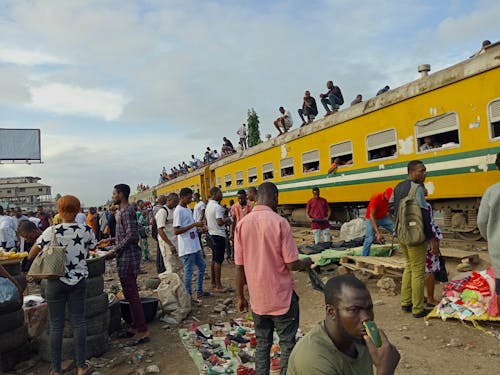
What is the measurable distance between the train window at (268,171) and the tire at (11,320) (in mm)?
10794

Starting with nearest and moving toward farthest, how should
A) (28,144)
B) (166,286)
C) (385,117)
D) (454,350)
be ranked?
1. (454,350)
2. (166,286)
3. (385,117)
4. (28,144)

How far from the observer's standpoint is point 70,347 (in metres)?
4.30

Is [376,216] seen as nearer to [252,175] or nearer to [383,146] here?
[383,146]

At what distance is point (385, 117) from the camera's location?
9219 mm

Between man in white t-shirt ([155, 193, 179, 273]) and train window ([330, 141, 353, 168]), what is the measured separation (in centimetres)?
534

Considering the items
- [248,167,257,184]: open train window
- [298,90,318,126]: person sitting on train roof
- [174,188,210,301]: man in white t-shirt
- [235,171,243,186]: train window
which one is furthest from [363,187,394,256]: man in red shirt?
[235,171,243,186]: train window

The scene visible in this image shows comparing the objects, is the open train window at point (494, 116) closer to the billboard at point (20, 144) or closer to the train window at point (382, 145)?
the train window at point (382, 145)

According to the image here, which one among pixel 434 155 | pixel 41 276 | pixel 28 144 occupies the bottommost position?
pixel 41 276

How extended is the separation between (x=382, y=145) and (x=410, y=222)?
197 inches

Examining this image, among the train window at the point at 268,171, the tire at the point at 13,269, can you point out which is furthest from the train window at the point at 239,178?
the tire at the point at 13,269

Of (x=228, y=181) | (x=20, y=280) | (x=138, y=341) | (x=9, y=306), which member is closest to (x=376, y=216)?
(x=138, y=341)

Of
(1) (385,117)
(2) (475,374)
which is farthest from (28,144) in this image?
(2) (475,374)

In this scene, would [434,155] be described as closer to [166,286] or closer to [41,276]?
[166,286]

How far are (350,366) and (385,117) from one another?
27.1ft
